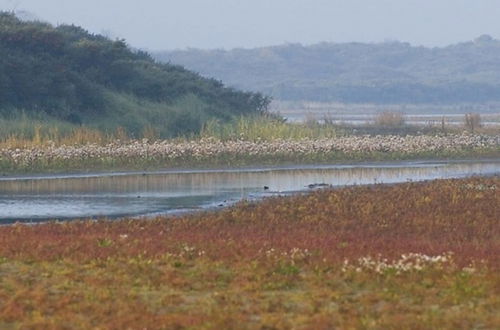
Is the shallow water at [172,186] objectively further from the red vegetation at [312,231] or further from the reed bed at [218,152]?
the red vegetation at [312,231]

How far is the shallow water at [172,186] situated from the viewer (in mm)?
29031

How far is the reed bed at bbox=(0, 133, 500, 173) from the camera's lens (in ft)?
141

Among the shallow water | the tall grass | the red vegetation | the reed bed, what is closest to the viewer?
the red vegetation

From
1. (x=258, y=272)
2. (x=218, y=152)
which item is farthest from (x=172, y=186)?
(x=258, y=272)

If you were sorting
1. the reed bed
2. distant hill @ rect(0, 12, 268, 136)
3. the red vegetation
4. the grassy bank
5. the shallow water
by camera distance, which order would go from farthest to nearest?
1. distant hill @ rect(0, 12, 268, 136)
2. the reed bed
3. the shallow water
4. the red vegetation
5. the grassy bank

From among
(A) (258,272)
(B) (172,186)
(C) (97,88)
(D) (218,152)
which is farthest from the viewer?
(C) (97,88)

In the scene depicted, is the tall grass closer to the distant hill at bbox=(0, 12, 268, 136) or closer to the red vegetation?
the distant hill at bbox=(0, 12, 268, 136)

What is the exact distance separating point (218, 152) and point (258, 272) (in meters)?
29.9

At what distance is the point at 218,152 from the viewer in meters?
46.2

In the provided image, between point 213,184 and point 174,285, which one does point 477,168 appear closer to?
point 213,184

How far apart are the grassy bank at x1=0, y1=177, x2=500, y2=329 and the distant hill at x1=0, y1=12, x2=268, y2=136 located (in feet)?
109

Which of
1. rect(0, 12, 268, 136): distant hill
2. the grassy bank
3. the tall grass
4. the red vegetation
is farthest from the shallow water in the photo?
rect(0, 12, 268, 136): distant hill

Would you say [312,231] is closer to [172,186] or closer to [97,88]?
[172,186]

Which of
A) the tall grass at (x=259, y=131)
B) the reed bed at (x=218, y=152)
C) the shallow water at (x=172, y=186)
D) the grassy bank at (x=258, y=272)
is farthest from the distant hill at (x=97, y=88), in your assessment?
the grassy bank at (x=258, y=272)
